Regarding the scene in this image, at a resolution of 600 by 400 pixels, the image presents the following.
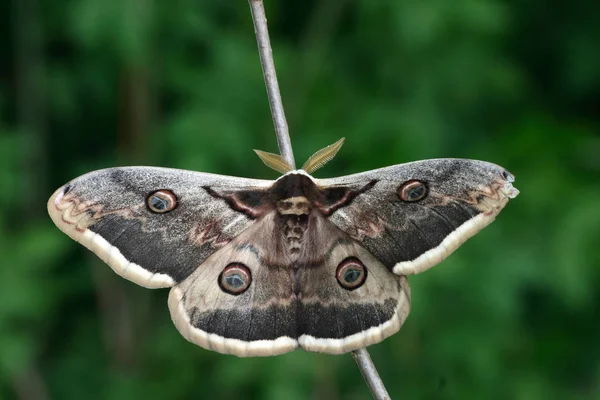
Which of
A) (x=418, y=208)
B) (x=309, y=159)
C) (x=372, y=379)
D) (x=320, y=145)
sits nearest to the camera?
(x=372, y=379)

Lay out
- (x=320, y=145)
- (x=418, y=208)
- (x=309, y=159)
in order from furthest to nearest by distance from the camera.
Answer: (x=320, y=145) < (x=418, y=208) < (x=309, y=159)

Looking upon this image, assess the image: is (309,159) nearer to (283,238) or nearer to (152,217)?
(283,238)

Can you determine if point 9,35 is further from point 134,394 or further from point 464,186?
point 464,186

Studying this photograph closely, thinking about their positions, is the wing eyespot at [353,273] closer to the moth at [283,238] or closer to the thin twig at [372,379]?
the moth at [283,238]

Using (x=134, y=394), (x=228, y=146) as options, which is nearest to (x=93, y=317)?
(x=134, y=394)

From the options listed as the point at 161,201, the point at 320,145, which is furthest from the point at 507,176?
the point at 320,145

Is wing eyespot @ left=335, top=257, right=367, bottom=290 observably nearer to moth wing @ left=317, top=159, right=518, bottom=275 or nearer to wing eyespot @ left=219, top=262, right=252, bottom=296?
moth wing @ left=317, top=159, right=518, bottom=275

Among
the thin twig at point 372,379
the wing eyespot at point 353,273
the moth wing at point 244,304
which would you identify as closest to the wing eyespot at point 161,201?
the moth wing at point 244,304
